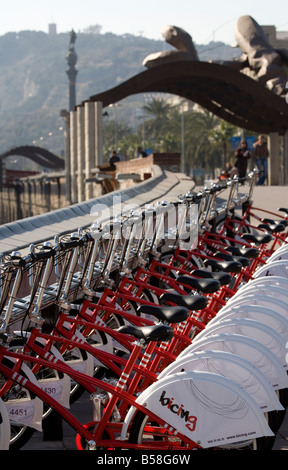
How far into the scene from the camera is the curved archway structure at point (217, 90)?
125ft

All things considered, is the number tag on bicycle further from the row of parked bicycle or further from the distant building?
the distant building

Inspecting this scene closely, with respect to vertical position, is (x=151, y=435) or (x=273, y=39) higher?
(x=273, y=39)

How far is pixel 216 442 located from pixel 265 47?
43.0 m

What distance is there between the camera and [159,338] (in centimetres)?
446

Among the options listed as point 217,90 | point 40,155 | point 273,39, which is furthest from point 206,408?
point 40,155

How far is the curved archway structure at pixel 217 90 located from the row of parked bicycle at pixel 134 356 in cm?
3186

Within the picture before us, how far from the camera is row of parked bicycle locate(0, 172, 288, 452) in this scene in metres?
4.27

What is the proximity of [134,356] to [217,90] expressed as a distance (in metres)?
38.0

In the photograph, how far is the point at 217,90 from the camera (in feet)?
136

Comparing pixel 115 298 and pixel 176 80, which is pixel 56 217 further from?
pixel 176 80

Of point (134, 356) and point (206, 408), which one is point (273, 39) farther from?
point (206, 408)

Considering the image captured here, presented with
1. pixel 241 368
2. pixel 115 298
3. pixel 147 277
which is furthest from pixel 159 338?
pixel 147 277

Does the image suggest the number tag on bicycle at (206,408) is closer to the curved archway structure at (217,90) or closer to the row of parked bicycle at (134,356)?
the row of parked bicycle at (134,356)

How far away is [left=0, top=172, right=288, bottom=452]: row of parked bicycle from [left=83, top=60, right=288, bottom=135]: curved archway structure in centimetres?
3186
